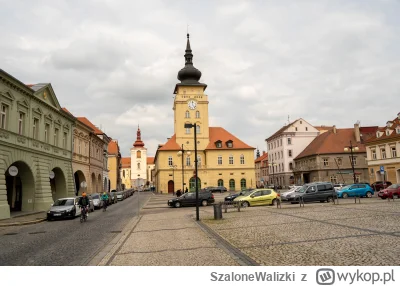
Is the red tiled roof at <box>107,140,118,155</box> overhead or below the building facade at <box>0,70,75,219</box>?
overhead

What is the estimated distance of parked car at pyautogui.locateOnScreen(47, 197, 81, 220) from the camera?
2117cm

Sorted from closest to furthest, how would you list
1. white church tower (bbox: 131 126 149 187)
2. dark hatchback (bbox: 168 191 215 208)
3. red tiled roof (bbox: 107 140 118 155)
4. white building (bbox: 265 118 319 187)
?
dark hatchback (bbox: 168 191 215 208), white building (bbox: 265 118 319 187), red tiled roof (bbox: 107 140 118 155), white church tower (bbox: 131 126 149 187)

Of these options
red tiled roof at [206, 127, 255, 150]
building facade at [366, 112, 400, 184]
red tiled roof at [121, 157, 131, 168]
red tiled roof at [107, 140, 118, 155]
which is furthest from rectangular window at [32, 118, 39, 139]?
red tiled roof at [121, 157, 131, 168]

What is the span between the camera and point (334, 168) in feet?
216

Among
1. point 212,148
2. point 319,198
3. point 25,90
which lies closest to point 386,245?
point 319,198

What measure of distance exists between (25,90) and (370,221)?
78.7ft

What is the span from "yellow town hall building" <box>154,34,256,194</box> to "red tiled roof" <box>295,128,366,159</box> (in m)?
12.3

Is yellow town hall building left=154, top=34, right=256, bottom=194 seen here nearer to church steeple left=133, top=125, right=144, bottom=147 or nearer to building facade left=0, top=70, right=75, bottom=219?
building facade left=0, top=70, right=75, bottom=219

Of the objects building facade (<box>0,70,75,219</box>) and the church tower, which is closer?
building facade (<box>0,70,75,219</box>)

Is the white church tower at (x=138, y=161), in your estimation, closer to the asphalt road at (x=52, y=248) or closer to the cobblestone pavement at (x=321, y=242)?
the asphalt road at (x=52, y=248)

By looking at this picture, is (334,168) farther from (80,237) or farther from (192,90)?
(80,237)

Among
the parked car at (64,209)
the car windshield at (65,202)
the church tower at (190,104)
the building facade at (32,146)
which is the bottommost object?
the parked car at (64,209)

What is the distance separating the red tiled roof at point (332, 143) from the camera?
6662cm

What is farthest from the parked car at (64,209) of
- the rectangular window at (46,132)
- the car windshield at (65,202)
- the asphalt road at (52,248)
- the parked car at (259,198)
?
the parked car at (259,198)
